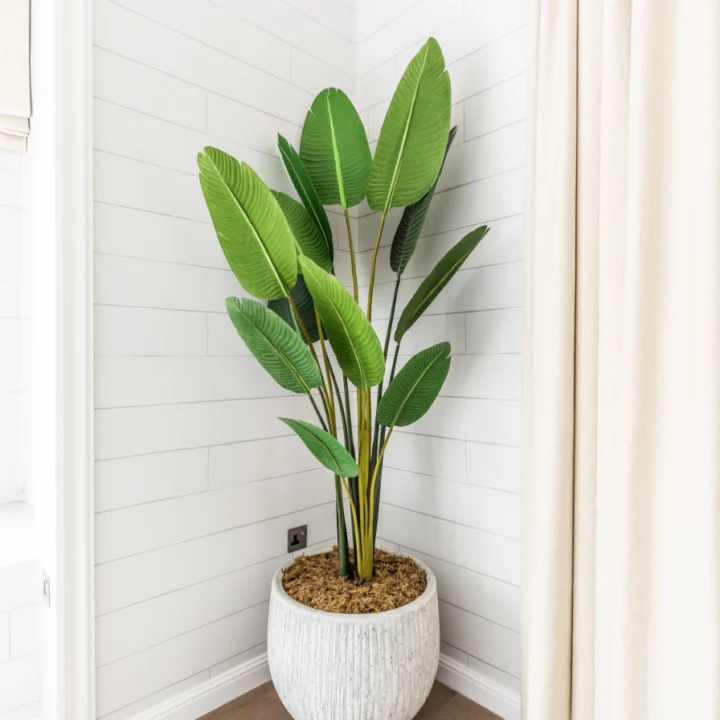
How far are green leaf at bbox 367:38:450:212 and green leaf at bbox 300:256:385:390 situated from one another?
0.37 m

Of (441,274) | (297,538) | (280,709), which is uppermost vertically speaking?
(441,274)

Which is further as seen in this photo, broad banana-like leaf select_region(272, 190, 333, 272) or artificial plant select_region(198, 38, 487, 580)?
broad banana-like leaf select_region(272, 190, 333, 272)

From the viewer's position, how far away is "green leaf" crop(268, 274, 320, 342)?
1.32 meters

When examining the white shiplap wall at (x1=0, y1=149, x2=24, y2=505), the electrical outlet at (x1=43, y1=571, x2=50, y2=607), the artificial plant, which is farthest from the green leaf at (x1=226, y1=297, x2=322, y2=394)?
the white shiplap wall at (x1=0, y1=149, x2=24, y2=505)

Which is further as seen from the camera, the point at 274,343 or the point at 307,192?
the point at 307,192

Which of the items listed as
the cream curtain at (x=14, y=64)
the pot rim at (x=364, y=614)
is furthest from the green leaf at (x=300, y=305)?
the cream curtain at (x=14, y=64)

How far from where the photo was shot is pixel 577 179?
1.03 metres

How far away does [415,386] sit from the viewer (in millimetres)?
1173

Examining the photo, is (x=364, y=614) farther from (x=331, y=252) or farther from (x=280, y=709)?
(x=331, y=252)

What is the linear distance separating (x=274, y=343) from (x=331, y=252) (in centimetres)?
38

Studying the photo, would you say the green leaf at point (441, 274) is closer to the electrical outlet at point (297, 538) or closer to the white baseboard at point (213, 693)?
the electrical outlet at point (297, 538)

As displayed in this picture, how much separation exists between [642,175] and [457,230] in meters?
0.58

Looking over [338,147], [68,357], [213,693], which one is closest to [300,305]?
[338,147]

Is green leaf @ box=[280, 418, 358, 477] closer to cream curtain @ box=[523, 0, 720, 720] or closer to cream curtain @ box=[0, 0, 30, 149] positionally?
cream curtain @ box=[523, 0, 720, 720]
